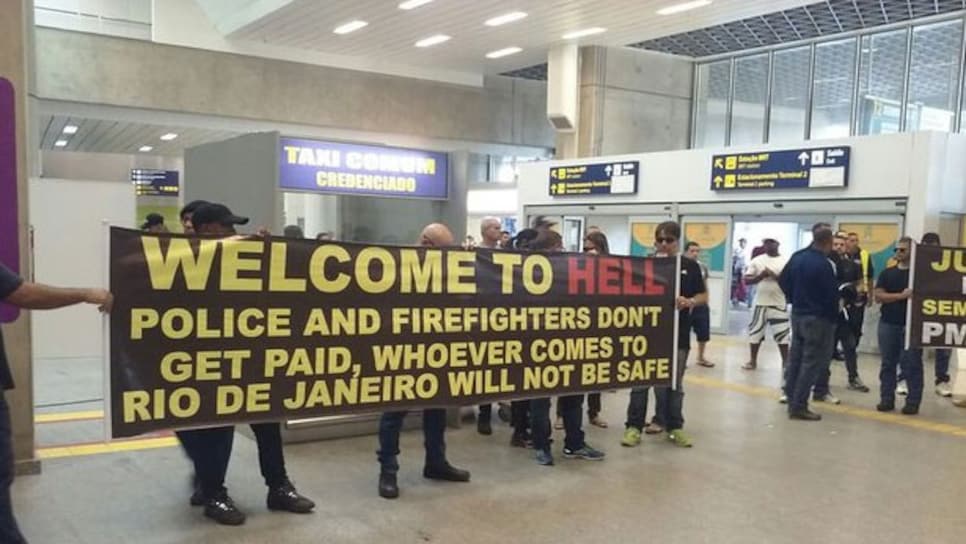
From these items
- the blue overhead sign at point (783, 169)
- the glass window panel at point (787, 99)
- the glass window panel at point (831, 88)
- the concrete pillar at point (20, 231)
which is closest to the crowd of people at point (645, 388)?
the concrete pillar at point (20, 231)

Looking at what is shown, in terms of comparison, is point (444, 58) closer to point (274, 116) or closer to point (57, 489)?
point (274, 116)

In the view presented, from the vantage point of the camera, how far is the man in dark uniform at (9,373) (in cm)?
268

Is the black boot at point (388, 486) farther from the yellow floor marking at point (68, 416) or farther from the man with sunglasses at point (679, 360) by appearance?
the yellow floor marking at point (68, 416)

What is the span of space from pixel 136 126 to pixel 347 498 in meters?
17.4

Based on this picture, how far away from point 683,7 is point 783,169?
3417mm

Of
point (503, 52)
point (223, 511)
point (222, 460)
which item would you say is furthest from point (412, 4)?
point (223, 511)

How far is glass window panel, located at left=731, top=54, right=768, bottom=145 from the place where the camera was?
16.2 m

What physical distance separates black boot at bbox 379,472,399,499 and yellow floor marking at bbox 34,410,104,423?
2680 millimetres

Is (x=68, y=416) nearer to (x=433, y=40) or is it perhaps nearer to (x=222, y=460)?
(x=222, y=460)

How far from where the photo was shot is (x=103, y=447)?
5098 mm

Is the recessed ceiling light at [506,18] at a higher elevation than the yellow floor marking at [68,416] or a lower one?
higher

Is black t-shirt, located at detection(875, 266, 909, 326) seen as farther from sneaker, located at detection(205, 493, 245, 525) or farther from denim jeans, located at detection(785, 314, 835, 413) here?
sneaker, located at detection(205, 493, 245, 525)

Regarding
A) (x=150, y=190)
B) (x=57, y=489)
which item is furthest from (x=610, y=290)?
(x=150, y=190)

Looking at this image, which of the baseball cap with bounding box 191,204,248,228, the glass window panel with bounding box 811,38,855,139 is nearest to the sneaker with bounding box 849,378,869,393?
the baseball cap with bounding box 191,204,248,228
